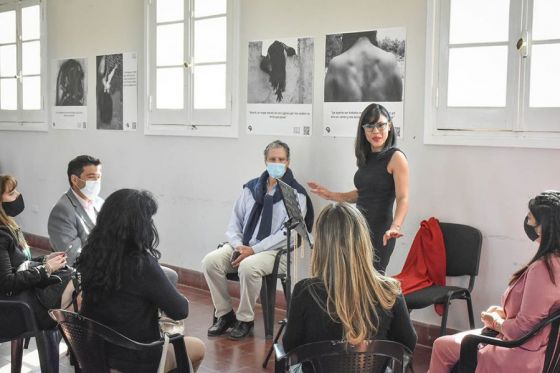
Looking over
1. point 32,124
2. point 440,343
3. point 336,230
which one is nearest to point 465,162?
point 440,343

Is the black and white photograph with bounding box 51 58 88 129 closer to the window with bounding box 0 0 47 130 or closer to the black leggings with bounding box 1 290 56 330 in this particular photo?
the window with bounding box 0 0 47 130

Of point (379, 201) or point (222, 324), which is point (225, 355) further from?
point (379, 201)

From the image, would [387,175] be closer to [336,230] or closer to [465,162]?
[465,162]

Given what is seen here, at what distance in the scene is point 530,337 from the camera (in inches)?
114

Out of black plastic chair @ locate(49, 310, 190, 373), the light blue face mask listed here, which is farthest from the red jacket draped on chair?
black plastic chair @ locate(49, 310, 190, 373)

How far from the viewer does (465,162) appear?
4648 mm

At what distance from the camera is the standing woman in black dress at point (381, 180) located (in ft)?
14.5

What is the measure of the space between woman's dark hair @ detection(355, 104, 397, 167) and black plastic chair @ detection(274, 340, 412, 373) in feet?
7.10

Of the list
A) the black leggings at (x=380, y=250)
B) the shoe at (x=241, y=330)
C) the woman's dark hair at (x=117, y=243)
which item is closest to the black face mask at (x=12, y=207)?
the woman's dark hair at (x=117, y=243)

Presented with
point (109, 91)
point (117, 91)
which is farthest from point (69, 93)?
point (117, 91)

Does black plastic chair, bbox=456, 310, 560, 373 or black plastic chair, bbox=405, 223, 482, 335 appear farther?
black plastic chair, bbox=405, 223, 482, 335

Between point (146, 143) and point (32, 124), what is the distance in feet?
7.12

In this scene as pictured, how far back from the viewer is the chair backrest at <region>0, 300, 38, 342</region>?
351 cm

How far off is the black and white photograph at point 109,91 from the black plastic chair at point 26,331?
3795 millimetres
